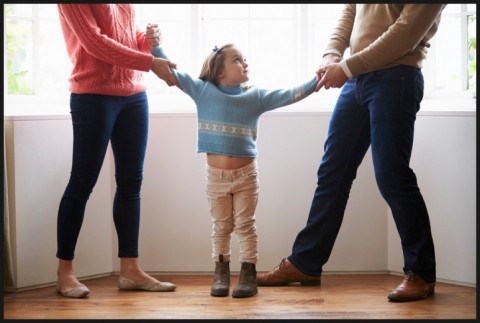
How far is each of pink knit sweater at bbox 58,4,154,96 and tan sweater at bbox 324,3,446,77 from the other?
2.62ft

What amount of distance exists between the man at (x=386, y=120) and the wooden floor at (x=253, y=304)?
15cm

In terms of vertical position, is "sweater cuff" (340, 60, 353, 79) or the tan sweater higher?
the tan sweater

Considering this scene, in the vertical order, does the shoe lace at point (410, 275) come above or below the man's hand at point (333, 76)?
below

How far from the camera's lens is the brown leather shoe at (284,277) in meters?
3.46

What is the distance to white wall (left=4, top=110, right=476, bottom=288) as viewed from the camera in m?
3.60

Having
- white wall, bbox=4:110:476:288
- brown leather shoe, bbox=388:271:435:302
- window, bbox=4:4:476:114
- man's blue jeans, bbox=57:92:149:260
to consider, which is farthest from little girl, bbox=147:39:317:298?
window, bbox=4:4:476:114

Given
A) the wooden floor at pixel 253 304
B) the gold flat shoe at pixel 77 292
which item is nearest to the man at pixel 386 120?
the wooden floor at pixel 253 304

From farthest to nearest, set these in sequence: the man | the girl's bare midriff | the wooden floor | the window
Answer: the window → the girl's bare midriff → the man → the wooden floor

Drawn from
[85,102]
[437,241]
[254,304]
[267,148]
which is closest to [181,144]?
[267,148]

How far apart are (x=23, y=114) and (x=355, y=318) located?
1.64 m

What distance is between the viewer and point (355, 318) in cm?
293

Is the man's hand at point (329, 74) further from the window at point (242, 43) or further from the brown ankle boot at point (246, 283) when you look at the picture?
the brown ankle boot at point (246, 283)

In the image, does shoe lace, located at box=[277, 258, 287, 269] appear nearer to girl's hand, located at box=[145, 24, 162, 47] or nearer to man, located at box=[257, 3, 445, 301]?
man, located at box=[257, 3, 445, 301]

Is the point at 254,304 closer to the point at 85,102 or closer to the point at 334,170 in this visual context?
the point at 334,170
